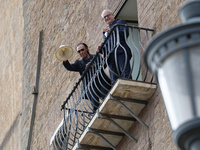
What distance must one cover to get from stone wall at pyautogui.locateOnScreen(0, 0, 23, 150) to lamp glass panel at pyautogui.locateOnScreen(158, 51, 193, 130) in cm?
1147

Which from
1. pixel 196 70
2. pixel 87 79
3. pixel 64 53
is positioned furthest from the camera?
pixel 64 53

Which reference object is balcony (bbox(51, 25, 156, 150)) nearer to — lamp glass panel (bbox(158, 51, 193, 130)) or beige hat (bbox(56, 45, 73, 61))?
beige hat (bbox(56, 45, 73, 61))

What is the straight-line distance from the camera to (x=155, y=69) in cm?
276

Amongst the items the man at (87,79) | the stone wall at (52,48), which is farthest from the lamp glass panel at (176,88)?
the stone wall at (52,48)

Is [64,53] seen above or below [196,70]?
above

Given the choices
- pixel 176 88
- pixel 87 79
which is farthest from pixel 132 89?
pixel 176 88

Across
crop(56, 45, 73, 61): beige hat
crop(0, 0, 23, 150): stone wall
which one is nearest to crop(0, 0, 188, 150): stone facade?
crop(0, 0, 23, 150): stone wall

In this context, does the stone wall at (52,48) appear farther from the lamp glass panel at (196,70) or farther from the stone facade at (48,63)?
the lamp glass panel at (196,70)

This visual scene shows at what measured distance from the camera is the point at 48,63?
42.6 feet

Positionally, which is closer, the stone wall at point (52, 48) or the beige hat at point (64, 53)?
the beige hat at point (64, 53)

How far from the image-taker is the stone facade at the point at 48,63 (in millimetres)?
7639

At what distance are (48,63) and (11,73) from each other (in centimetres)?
329

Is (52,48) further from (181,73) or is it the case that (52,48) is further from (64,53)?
(181,73)

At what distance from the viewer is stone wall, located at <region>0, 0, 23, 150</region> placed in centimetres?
1475
